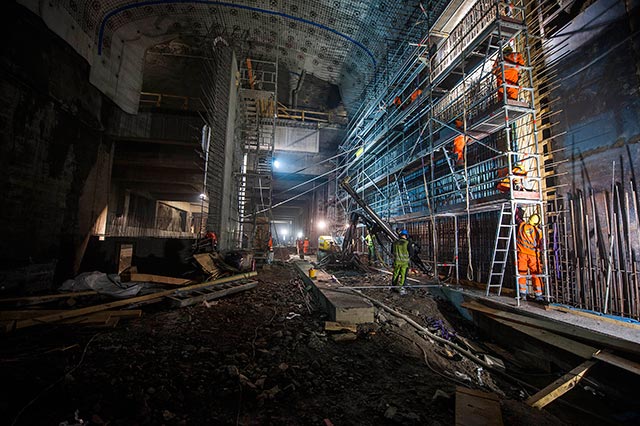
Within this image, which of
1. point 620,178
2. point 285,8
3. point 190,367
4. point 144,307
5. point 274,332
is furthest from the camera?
point 285,8

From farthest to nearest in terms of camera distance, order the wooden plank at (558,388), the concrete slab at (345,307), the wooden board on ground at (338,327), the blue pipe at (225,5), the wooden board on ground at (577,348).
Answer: the blue pipe at (225,5) < the concrete slab at (345,307) < the wooden board on ground at (338,327) < the wooden board on ground at (577,348) < the wooden plank at (558,388)

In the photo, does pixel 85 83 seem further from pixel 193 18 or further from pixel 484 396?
pixel 484 396

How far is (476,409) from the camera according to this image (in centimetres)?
229

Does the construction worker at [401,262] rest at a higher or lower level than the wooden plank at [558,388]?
higher

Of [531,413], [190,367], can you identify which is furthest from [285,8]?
[531,413]

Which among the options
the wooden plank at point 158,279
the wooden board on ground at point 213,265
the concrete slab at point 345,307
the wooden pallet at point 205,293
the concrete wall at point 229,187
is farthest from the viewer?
the concrete wall at point 229,187

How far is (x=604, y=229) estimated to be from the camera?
16.6ft

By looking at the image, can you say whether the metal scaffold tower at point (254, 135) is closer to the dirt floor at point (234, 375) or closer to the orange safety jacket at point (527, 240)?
the dirt floor at point (234, 375)

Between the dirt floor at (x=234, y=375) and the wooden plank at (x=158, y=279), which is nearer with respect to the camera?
the dirt floor at (x=234, y=375)

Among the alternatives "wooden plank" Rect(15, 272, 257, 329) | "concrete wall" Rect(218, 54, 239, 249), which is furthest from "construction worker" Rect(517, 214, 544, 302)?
"concrete wall" Rect(218, 54, 239, 249)

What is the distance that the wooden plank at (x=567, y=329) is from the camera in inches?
132

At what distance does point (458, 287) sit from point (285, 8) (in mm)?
13386

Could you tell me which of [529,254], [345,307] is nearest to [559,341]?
[529,254]

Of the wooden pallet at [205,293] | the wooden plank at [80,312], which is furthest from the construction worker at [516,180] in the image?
the wooden plank at [80,312]
